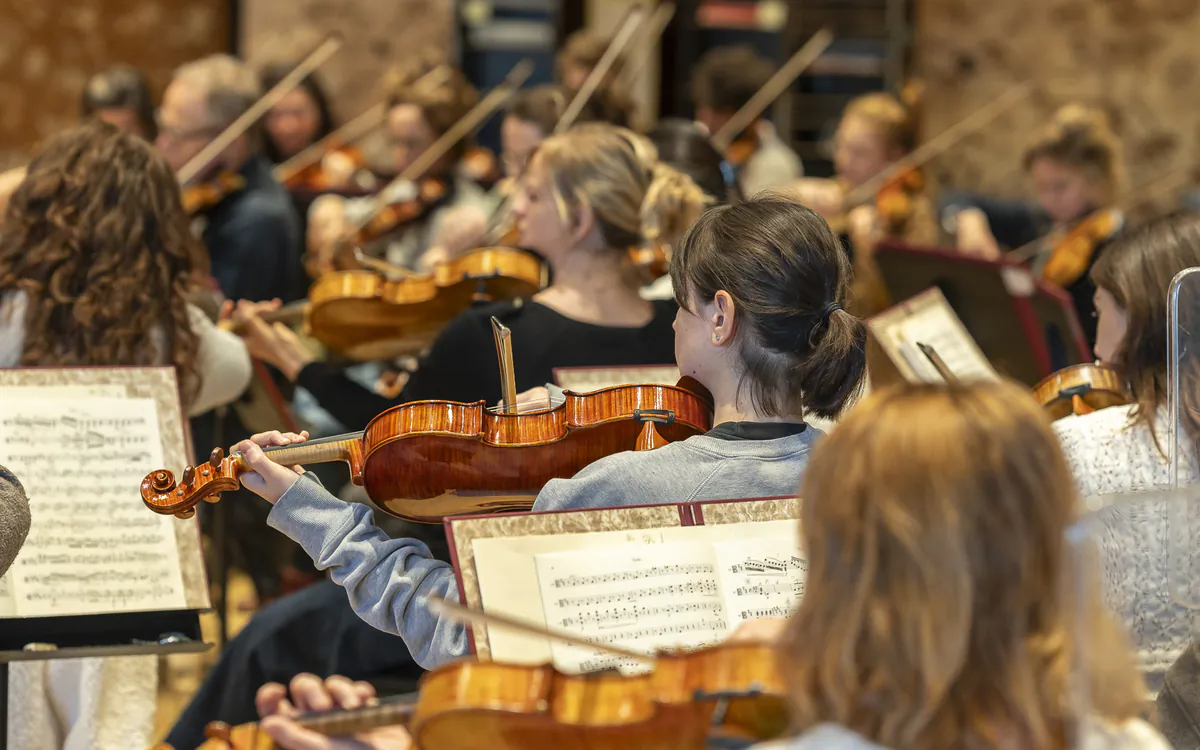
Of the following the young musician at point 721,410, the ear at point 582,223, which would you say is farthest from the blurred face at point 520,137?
the young musician at point 721,410

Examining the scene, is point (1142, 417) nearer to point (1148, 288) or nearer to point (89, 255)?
point (1148, 288)

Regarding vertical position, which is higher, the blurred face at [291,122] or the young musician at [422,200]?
the blurred face at [291,122]

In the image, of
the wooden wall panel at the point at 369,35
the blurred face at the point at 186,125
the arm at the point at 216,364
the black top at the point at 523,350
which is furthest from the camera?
the wooden wall panel at the point at 369,35

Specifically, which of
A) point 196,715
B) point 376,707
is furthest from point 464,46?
point 376,707

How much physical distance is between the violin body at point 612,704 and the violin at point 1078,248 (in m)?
3.09

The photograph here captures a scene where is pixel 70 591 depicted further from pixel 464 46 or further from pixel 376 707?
pixel 464 46

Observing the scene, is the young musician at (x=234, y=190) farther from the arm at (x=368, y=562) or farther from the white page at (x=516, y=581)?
the white page at (x=516, y=581)

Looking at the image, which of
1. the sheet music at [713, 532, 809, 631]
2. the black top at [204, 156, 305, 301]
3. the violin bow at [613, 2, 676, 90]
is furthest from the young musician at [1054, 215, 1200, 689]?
the violin bow at [613, 2, 676, 90]

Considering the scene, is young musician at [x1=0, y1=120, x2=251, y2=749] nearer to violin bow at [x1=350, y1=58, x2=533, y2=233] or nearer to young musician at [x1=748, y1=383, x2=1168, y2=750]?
young musician at [x1=748, y1=383, x2=1168, y2=750]

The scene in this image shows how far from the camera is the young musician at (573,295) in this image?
2.64m

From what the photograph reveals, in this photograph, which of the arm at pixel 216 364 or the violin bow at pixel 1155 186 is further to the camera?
the violin bow at pixel 1155 186

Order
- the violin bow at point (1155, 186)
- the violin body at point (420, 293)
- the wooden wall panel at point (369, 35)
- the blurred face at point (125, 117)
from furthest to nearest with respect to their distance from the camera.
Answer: the wooden wall panel at point (369, 35) < the violin bow at point (1155, 186) < the blurred face at point (125, 117) < the violin body at point (420, 293)

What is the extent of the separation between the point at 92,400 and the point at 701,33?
511 cm

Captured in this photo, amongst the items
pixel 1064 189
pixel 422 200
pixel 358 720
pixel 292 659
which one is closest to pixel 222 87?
pixel 422 200
